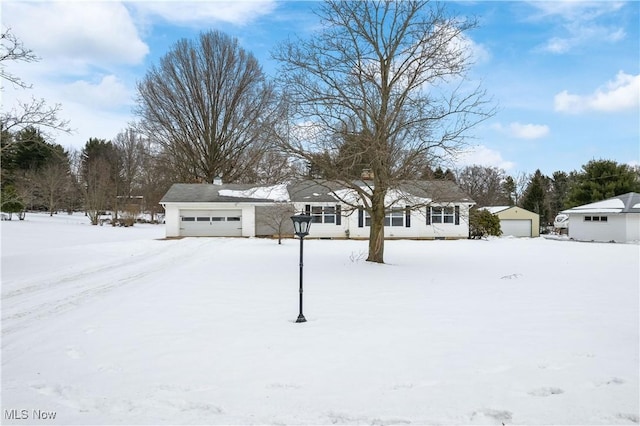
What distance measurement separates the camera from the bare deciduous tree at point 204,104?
3366 cm

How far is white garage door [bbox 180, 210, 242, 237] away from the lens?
86.5 feet

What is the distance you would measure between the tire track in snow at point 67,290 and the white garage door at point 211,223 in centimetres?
1200

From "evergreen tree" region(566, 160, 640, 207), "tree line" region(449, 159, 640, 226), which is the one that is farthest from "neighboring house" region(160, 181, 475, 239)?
"evergreen tree" region(566, 160, 640, 207)

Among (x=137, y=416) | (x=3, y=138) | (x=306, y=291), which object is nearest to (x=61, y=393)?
(x=137, y=416)

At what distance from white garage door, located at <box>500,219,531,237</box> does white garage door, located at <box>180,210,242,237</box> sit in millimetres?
20881

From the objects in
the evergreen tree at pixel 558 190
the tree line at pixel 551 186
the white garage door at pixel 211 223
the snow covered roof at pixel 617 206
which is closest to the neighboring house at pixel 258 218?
the white garage door at pixel 211 223

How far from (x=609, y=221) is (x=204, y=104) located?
105ft

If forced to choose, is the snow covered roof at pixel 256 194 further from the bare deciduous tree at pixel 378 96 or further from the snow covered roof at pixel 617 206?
the snow covered roof at pixel 617 206

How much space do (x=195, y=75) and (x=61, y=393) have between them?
33727 millimetres

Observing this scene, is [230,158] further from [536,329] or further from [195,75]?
[536,329]

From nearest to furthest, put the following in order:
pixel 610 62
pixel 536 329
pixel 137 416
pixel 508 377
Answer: pixel 137 416 < pixel 508 377 < pixel 536 329 < pixel 610 62

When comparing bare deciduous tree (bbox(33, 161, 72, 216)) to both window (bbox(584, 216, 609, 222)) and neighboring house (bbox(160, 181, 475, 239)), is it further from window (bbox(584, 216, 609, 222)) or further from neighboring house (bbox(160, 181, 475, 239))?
window (bbox(584, 216, 609, 222))

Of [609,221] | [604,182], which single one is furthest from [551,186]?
[609,221]

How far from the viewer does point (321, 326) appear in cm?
616
